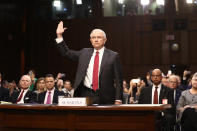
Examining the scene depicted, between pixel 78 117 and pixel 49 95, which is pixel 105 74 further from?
pixel 49 95

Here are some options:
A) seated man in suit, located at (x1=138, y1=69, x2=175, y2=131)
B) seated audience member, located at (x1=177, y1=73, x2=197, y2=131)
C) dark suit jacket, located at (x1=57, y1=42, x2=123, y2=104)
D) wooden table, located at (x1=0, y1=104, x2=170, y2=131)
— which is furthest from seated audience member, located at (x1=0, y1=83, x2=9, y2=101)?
wooden table, located at (x1=0, y1=104, x2=170, y2=131)

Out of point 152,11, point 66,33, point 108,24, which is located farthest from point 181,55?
point 66,33

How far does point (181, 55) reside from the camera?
1211 cm

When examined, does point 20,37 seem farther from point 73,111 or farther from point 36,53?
point 73,111

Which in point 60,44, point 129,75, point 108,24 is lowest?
Result: point 129,75

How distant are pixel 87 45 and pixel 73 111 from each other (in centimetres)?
1032

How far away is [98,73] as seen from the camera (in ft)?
11.1

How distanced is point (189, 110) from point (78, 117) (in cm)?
199

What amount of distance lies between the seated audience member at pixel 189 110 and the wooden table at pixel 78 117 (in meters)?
1.66

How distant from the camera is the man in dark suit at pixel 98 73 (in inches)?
132

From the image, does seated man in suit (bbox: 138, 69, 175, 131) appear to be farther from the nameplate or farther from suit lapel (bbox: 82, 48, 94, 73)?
the nameplate

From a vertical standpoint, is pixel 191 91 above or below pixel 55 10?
below

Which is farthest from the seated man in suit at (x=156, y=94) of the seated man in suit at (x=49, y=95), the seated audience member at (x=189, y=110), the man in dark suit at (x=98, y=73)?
the man in dark suit at (x=98, y=73)

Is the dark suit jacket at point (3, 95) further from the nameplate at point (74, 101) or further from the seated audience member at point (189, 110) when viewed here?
the nameplate at point (74, 101)
